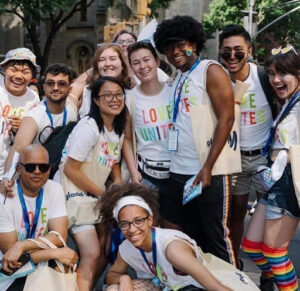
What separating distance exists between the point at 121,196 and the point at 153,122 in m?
0.72

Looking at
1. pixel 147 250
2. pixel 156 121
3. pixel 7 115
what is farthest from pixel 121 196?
pixel 7 115

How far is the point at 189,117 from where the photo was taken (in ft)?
12.0

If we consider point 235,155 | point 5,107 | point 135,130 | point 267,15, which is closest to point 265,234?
point 235,155

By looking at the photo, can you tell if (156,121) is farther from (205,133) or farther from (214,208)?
(214,208)

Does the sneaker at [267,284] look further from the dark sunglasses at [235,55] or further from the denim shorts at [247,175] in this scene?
the dark sunglasses at [235,55]

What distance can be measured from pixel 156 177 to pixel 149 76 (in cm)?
80

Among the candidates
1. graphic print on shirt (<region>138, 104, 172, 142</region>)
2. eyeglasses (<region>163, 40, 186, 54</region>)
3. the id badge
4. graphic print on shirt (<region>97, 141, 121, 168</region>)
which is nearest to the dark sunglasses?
eyeglasses (<region>163, 40, 186, 54</region>)

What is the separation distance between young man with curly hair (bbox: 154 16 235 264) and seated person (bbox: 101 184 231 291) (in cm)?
34

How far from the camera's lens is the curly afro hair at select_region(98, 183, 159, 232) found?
349 centimetres

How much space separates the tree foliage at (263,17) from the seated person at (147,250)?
2587 cm

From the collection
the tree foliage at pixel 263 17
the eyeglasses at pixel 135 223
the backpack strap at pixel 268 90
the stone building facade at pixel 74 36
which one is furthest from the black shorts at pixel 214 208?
the tree foliage at pixel 263 17

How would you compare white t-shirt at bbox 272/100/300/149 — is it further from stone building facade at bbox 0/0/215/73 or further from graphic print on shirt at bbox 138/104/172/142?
stone building facade at bbox 0/0/215/73

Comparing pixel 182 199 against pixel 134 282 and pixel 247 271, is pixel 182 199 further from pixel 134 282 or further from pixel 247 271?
pixel 247 271

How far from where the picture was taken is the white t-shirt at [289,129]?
3.45m
